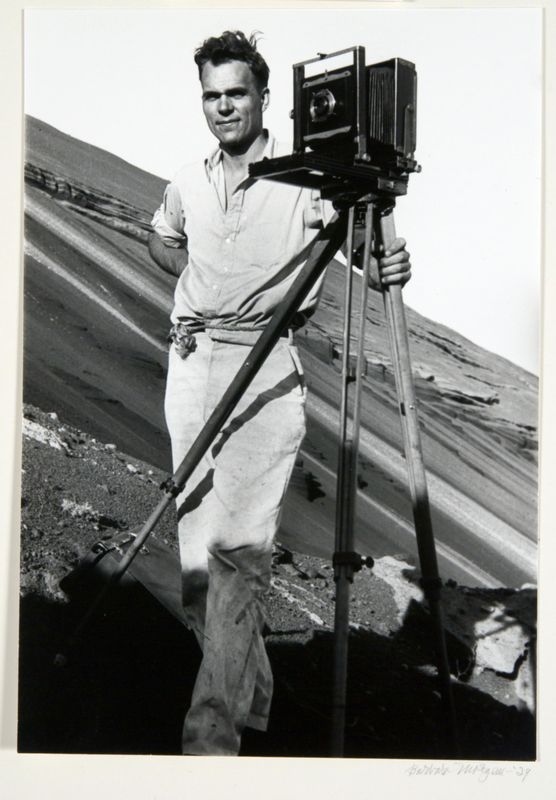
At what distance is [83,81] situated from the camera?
10.2ft

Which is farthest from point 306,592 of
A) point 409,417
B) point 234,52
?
point 234,52

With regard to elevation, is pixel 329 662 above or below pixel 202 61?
below

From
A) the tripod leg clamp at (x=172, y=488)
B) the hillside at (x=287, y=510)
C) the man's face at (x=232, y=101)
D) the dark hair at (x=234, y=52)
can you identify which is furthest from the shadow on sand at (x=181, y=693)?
the dark hair at (x=234, y=52)

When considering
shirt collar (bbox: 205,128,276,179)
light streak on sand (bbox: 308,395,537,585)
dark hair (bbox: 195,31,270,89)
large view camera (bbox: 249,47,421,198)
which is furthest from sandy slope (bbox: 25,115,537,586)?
dark hair (bbox: 195,31,270,89)

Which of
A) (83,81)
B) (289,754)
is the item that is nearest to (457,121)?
(83,81)

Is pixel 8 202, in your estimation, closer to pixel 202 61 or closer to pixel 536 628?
pixel 202 61

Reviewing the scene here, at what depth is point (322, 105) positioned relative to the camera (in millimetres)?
2912

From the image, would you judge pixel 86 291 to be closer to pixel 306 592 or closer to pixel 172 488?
pixel 172 488

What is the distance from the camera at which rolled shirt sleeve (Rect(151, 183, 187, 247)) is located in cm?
312

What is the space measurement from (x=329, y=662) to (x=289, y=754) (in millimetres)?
265

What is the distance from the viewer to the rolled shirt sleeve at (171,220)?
312 cm

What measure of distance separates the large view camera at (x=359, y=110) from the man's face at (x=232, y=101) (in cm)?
16

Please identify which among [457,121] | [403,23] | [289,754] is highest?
[403,23]
